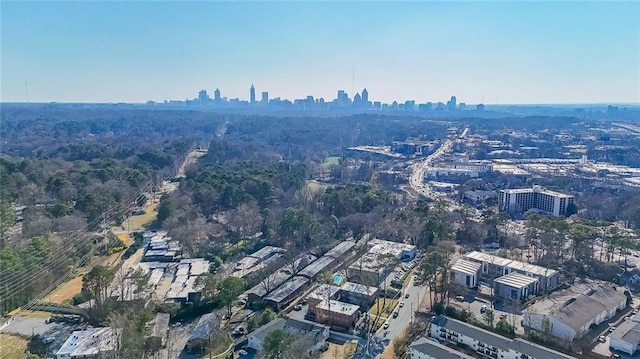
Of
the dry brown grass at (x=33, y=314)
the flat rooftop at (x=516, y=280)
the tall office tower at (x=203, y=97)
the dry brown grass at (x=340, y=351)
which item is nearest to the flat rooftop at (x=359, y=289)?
the dry brown grass at (x=340, y=351)

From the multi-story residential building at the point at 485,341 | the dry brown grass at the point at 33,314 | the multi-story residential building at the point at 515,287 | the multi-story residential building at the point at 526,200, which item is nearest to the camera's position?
the multi-story residential building at the point at 485,341

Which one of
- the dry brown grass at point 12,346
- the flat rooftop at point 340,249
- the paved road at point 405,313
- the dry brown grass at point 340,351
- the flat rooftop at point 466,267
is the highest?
the flat rooftop at point 466,267

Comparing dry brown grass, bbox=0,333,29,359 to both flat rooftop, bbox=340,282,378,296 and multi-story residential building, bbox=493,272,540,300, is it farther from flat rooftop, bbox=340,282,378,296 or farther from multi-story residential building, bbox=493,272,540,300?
multi-story residential building, bbox=493,272,540,300

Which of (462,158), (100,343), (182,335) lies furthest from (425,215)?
(462,158)

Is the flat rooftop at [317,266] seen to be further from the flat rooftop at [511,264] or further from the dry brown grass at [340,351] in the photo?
the flat rooftop at [511,264]

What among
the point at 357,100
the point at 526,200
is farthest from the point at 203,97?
the point at 526,200

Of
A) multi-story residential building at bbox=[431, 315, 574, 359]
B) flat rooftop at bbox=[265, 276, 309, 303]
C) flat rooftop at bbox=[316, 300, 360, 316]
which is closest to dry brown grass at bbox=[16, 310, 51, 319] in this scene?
flat rooftop at bbox=[265, 276, 309, 303]

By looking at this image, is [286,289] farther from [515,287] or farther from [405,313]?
[515,287]
